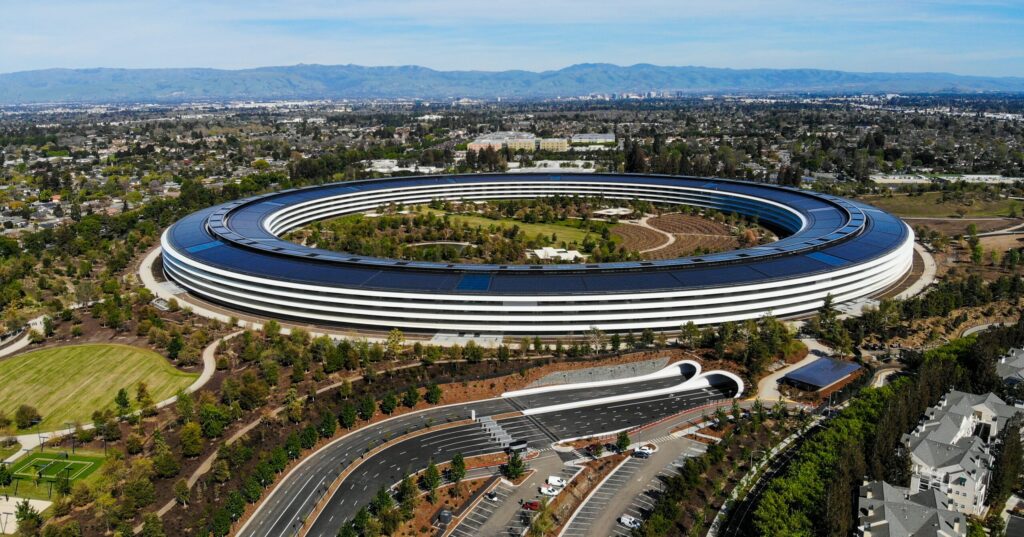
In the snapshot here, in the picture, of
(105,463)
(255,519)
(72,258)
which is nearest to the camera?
(255,519)

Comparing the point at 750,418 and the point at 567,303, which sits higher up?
the point at 567,303

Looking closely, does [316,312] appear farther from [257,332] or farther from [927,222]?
[927,222]

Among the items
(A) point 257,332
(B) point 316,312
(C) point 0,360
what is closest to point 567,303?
(B) point 316,312

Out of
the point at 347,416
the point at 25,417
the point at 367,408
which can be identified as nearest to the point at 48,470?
the point at 25,417

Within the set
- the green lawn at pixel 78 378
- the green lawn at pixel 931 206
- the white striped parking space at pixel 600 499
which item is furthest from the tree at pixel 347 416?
the green lawn at pixel 931 206

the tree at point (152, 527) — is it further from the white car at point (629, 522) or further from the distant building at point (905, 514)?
the distant building at point (905, 514)

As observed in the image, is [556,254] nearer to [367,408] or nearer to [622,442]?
[367,408]
